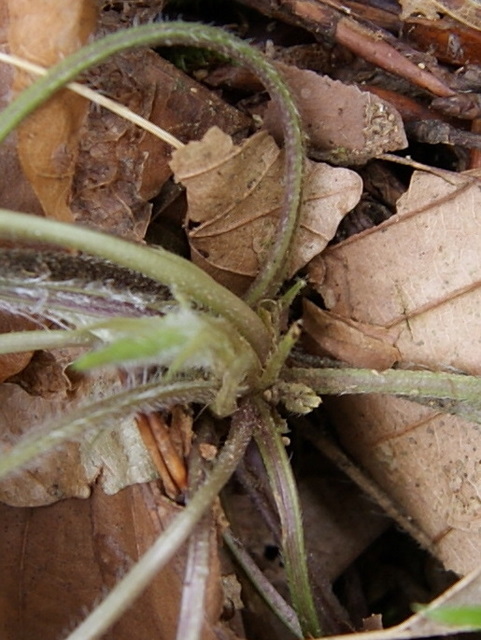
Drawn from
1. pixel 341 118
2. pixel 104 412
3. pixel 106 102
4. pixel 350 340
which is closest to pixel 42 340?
pixel 104 412

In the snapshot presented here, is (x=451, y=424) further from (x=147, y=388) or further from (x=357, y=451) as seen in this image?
(x=147, y=388)

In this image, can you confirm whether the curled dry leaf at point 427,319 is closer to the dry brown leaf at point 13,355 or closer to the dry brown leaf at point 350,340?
the dry brown leaf at point 350,340

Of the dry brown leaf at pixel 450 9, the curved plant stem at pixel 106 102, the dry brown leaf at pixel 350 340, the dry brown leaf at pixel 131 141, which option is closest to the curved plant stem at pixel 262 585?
the dry brown leaf at pixel 350 340

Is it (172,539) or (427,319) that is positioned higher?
(427,319)

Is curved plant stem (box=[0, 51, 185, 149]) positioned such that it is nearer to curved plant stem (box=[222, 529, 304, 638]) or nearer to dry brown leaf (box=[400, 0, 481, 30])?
dry brown leaf (box=[400, 0, 481, 30])

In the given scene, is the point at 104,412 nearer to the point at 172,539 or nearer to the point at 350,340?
the point at 172,539
